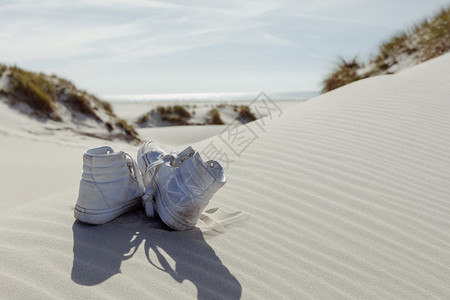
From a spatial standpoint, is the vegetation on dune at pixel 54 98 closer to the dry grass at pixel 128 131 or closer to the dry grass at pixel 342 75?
the dry grass at pixel 128 131

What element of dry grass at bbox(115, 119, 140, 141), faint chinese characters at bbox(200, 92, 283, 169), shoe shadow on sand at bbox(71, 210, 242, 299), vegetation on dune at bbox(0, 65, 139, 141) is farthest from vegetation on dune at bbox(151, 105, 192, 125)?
shoe shadow on sand at bbox(71, 210, 242, 299)

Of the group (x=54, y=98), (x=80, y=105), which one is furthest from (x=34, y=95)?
(x=80, y=105)

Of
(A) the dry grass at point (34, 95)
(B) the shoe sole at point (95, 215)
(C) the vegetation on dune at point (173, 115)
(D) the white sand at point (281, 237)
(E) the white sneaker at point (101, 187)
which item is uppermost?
(A) the dry grass at point (34, 95)

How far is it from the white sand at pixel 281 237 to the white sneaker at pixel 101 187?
0.08m

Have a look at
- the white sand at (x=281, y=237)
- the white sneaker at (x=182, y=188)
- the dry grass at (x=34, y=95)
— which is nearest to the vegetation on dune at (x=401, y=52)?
the dry grass at (x=34, y=95)

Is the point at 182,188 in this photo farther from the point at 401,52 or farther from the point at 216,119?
the point at 216,119

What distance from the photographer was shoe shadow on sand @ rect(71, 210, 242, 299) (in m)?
1.96

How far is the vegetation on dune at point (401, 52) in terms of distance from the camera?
11.8 m

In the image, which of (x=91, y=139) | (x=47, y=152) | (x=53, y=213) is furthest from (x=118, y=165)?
Result: (x=91, y=139)

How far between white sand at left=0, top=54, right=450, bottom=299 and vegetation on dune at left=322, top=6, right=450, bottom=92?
8319mm

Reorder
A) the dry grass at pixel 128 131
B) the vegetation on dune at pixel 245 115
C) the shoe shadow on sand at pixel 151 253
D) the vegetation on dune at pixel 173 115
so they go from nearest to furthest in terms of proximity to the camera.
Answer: the shoe shadow on sand at pixel 151 253 → the dry grass at pixel 128 131 → the vegetation on dune at pixel 173 115 → the vegetation on dune at pixel 245 115

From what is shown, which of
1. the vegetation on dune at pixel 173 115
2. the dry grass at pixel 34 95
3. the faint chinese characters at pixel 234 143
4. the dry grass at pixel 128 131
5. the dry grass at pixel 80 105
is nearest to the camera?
the faint chinese characters at pixel 234 143

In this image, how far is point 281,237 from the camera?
251cm

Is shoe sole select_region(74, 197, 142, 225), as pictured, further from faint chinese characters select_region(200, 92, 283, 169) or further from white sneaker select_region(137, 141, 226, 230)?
faint chinese characters select_region(200, 92, 283, 169)
